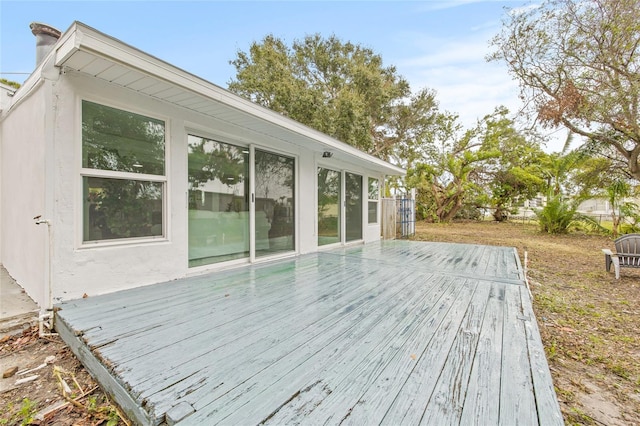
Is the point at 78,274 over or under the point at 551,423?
over

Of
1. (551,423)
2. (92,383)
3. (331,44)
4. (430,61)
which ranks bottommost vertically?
(92,383)

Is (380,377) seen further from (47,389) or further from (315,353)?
(47,389)

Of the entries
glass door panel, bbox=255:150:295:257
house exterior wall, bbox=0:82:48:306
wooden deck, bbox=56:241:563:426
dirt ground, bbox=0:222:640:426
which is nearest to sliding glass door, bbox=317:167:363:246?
glass door panel, bbox=255:150:295:257

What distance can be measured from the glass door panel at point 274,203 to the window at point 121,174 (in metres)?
1.60

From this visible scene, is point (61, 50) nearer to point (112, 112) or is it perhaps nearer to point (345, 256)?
point (112, 112)

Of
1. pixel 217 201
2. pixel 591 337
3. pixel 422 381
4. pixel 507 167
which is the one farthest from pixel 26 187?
pixel 507 167

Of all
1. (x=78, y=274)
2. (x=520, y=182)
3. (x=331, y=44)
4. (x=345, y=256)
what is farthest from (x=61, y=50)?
(x=520, y=182)

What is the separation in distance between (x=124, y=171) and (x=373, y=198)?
6.75m

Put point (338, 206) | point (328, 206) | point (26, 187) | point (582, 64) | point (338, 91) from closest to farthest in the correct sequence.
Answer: point (26, 187) → point (328, 206) → point (338, 206) → point (582, 64) → point (338, 91)

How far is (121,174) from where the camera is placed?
3037 mm

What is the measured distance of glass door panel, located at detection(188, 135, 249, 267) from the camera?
384cm

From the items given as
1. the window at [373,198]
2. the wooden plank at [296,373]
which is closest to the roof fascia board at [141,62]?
the wooden plank at [296,373]

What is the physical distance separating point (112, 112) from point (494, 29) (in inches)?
438

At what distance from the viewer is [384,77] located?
14.0 meters
